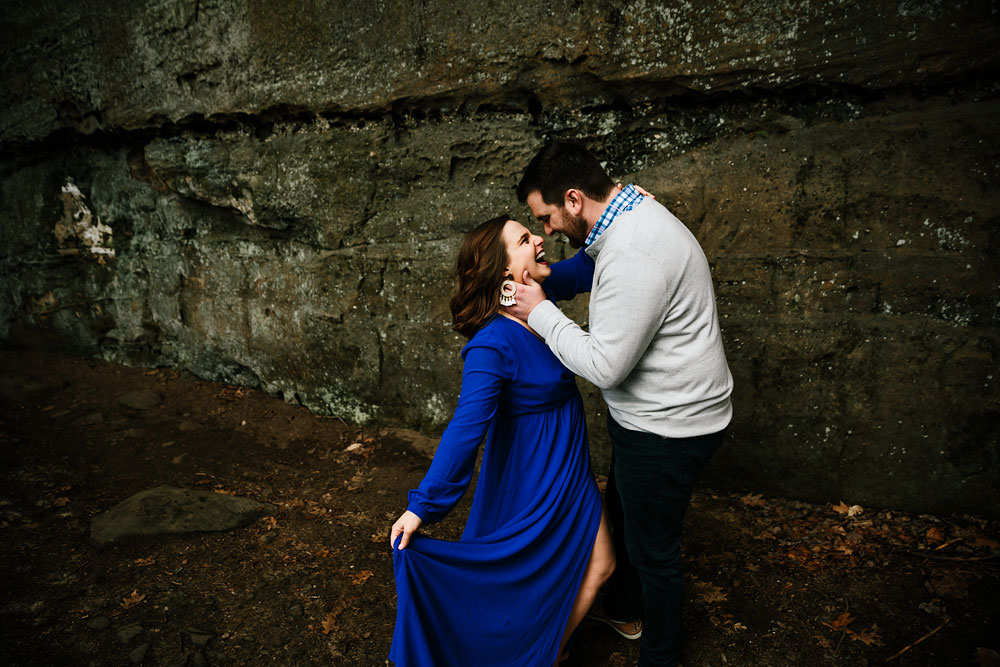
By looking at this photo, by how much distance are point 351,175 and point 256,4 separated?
1655 millimetres

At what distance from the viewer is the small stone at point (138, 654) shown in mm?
3032

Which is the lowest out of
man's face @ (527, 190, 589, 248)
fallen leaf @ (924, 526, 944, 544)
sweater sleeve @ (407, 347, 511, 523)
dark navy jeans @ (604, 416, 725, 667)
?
fallen leaf @ (924, 526, 944, 544)

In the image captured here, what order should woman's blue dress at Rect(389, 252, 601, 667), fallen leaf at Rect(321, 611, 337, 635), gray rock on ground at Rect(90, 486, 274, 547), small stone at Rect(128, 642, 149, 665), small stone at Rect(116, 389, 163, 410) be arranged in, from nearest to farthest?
woman's blue dress at Rect(389, 252, 601, 667)
small stone at Rect(128, 642, 149, 665)
fallen leaf at Rect(321, 611, 337, 635)
gray rock on ground at Rect(90, 486, 274, 547)
small stone at Rect(116, 389, 163, 410)

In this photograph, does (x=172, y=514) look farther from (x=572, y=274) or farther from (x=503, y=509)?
(x=572, y=274)

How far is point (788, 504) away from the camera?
4.25 m

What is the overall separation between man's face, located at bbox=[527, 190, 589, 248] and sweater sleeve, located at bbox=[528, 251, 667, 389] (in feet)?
1.35

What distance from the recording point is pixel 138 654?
3064 millimetres

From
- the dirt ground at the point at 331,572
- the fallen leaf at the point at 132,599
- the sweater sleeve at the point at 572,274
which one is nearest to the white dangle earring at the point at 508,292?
the sweater sleeve at the point at 572,274

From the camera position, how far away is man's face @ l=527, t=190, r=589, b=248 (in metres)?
2.72

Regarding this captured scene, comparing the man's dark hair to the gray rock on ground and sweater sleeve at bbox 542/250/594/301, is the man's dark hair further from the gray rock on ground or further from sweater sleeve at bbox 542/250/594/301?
the gray rock on ground

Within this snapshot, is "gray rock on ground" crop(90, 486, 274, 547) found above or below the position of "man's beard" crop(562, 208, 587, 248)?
below

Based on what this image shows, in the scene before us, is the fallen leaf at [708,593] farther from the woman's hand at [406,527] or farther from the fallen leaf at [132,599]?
the fallen leaf at [132,599]

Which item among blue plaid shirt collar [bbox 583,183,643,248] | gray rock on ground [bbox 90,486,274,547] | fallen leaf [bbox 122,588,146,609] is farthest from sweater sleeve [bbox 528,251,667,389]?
gray rock on ground [bbox 90,486,274,547]

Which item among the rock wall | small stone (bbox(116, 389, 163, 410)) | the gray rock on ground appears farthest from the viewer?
small stone (bbox(116, 389, 163, 410))
